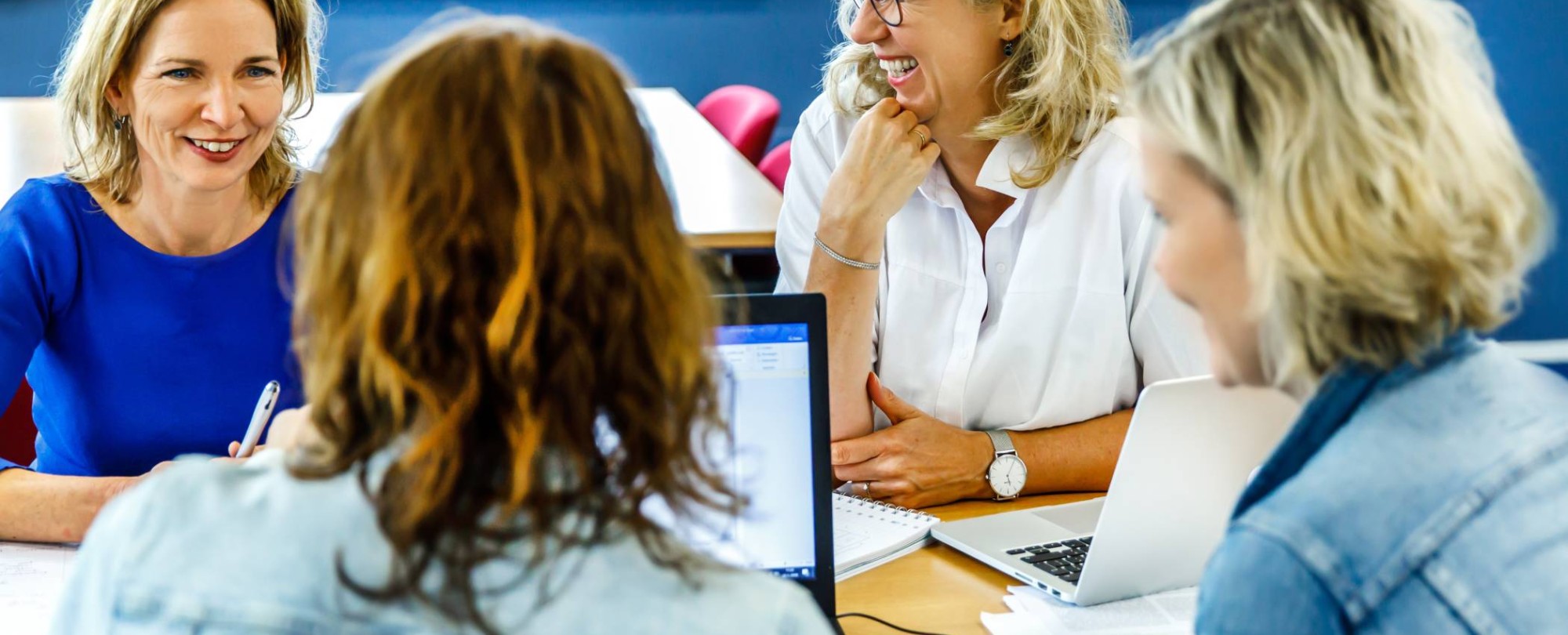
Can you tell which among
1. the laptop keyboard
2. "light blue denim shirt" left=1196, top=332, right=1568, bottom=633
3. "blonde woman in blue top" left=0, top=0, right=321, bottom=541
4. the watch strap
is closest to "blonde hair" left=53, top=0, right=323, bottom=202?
"blonde woman in blue top" left=0, top=0, right=321, bottom=541

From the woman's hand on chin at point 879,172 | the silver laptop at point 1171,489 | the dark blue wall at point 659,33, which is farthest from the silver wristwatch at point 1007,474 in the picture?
the dark blue wall at point 659,33

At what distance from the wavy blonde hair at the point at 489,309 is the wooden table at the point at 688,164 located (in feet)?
4.54

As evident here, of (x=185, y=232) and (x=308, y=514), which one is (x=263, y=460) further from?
(x=185, y=232)

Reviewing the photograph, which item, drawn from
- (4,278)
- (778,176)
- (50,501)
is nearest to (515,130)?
(50,501)

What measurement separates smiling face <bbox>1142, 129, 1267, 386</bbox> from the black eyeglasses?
2.88ft

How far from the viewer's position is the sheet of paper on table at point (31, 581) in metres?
1.16

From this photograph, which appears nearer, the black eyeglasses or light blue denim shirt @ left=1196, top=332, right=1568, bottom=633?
light blue denim shirt @ left=1196, top=332, right=1568, bottom=633

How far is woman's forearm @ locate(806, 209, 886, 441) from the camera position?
169cm

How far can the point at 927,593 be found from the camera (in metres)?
1.29

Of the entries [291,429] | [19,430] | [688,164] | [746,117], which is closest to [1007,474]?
[291,429]

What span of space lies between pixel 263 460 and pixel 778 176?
3123 millimetres

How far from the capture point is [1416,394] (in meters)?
0.80

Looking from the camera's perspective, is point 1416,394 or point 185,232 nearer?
point 1416,394

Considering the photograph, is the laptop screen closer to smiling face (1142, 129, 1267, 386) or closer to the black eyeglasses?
smiling face (1142, 129, 1267, 386)
